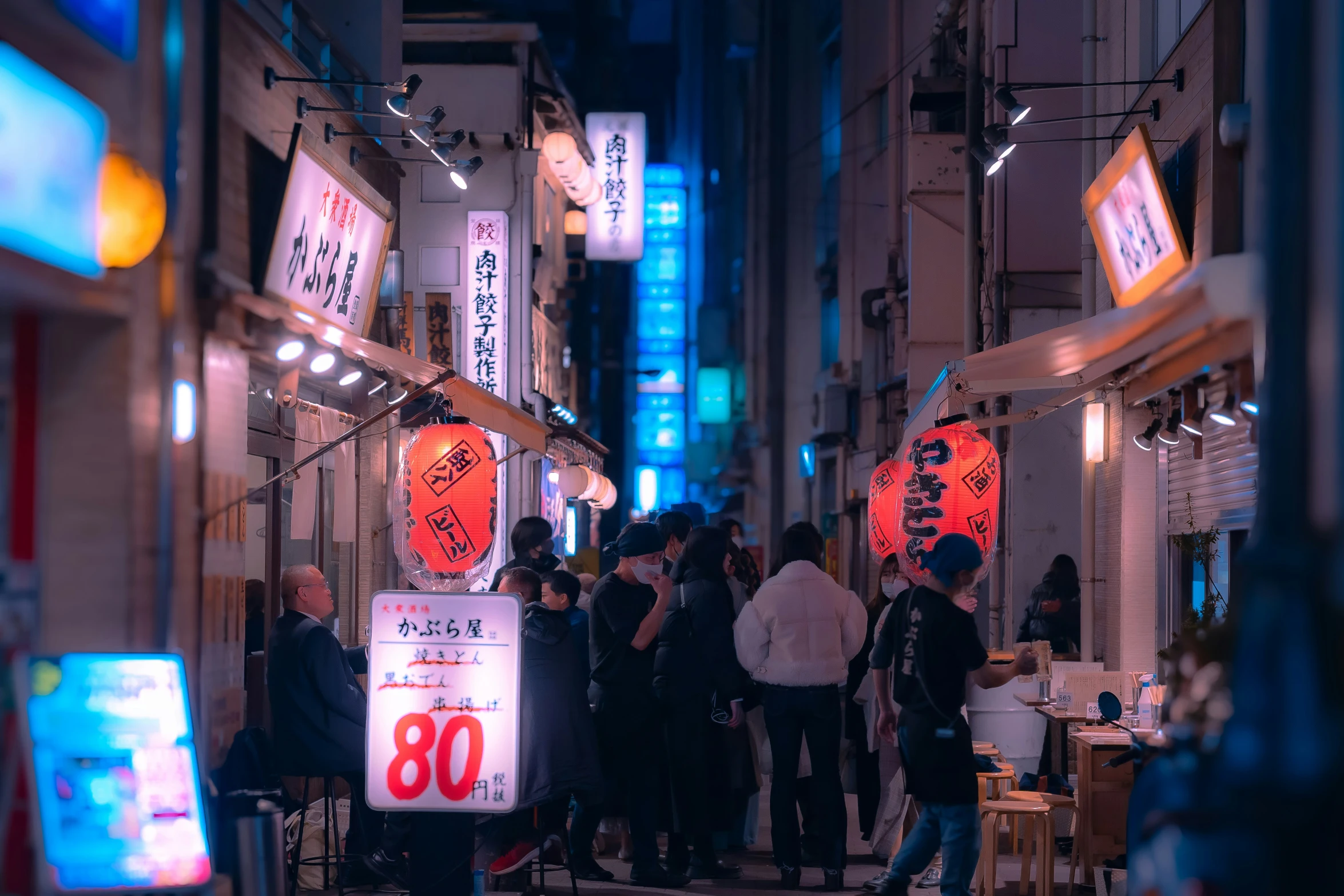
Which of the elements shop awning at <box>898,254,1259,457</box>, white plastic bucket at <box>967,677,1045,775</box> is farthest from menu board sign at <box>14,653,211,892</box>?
white plastic bucket at <box>967,677,1045,775</box>

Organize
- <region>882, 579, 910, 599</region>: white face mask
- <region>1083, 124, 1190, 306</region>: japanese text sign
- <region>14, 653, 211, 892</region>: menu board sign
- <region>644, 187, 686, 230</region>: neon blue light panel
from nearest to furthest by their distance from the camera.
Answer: <region>14, 653, 211, 892</region>: menu board sign → <region>1083, 124, 1190, 306</region>: japanese text sign → <region>882, 579, 910, 599</region>: white face mask → <region>644, 187, 686, 230</region>: neon blue light panel

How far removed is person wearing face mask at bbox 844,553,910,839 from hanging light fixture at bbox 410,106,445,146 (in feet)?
18.6

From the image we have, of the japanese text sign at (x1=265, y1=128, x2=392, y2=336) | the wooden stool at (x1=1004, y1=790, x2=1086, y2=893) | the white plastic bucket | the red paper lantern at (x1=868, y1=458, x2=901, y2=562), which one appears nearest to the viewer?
the japanese text sign at (x1=265, y1=128, x2=392, y2=336)

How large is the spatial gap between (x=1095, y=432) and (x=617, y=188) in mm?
16300

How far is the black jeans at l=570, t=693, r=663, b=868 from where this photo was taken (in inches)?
393

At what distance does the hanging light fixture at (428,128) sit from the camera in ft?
37.3

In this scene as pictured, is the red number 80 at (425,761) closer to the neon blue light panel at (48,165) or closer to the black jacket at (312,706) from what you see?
the black jacket at (312,706)

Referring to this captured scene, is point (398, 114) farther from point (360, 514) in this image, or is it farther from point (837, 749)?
point (837, 749)

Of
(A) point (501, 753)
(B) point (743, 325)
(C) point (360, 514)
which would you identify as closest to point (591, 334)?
(B) point (743, 325)

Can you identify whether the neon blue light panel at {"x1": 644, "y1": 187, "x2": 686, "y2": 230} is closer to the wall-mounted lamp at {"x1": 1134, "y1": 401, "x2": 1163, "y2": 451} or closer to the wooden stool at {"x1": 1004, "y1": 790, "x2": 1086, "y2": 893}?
the wall-mounted lamp at {"x1": 1134, "y1": 401, "x2": 1163, "y2": 451}

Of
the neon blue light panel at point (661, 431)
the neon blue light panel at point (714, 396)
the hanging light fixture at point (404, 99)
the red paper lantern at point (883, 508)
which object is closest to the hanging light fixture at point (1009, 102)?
the red paper lantern at point (883, 508)

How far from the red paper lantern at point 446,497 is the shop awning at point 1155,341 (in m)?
4.76

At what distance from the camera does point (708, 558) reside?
34.1 ft

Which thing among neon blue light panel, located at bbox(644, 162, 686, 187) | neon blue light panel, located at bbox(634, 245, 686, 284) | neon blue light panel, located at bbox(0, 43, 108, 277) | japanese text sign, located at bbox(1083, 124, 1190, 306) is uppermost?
neon blue light panel, located at bbox(644, 162, 686, 187)
